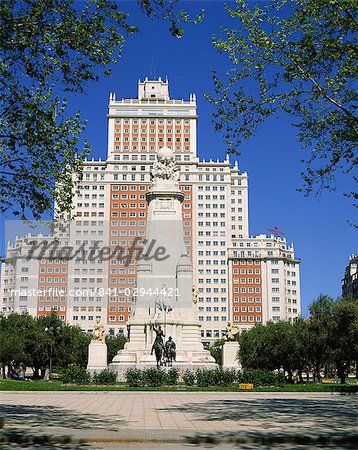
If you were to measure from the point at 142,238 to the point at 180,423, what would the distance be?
12022 cm

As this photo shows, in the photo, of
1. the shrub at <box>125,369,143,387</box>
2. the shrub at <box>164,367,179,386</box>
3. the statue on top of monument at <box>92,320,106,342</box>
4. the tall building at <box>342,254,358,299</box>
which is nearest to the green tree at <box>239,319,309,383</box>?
the statue on top of monument at <box>92,320,106,342</box>

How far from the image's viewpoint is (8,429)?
15.3 meters

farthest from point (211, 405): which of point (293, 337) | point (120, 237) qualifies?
point (120, 237)

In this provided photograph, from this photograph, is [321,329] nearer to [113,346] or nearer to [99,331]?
[99,331]

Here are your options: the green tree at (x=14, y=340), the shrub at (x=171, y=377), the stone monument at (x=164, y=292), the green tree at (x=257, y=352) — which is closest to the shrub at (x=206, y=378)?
the shrub at (x=171, y=377)

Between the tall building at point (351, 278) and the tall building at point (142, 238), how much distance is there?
19.0 metres

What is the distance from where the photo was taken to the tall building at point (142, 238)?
141125 millimetres

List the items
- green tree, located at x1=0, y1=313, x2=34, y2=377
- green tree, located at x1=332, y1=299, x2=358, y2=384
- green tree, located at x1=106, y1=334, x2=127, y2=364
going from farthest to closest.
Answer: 1. green tree, located at x1=106, y1=334, x2=127, y2=364
2. green tree, located at x1=0, y1=313, x2=34, y2=377
3. green tree, located at x1=332, y1=299, x2=358, y2=384

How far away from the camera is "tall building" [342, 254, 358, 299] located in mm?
161250

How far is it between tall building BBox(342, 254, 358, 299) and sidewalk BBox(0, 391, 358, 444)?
141871mm

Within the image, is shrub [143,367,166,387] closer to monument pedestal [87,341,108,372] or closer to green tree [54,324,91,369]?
monument pedestal [87,341,108,372]

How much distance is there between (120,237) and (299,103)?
12172 cm

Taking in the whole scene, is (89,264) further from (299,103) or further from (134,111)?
(299,103)

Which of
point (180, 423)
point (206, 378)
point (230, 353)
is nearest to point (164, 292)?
point (230, 353)
